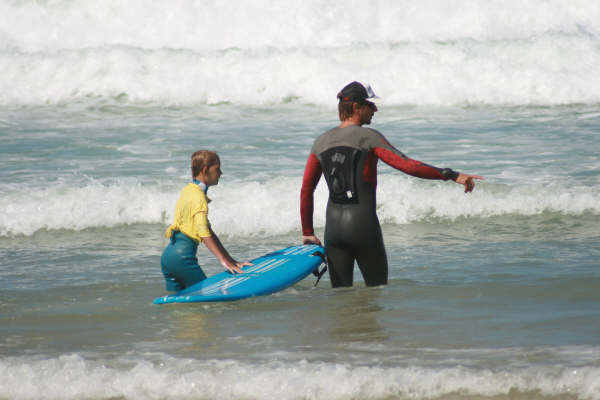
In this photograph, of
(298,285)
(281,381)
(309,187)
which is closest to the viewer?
(281,381)

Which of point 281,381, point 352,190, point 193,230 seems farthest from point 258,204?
point 281,381

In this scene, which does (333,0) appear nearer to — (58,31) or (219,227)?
(58,31)

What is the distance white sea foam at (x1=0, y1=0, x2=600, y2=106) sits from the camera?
1614 cm

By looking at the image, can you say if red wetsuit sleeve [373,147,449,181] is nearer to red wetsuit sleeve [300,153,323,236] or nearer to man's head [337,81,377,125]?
man's head [337,81,377,125]

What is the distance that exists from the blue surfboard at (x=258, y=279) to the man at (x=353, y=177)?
13.9 inches

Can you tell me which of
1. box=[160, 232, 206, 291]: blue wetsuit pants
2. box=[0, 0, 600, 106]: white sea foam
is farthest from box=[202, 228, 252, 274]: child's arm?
box=[0, 0, 600, 106]: white sea foam

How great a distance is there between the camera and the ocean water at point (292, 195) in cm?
390

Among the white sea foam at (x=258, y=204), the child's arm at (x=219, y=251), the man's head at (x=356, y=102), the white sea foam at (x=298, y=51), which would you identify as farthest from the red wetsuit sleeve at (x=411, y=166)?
the white sea foam at (x=298, y=51)

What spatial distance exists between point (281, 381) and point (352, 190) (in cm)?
141

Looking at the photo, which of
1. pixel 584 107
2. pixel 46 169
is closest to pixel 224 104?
pixel 46 169

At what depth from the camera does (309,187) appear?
15.6 feet

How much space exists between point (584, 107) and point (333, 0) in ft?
25.3

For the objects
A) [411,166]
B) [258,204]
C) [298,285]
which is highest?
[411,166]

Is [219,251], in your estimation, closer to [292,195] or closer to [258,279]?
[258,279]
